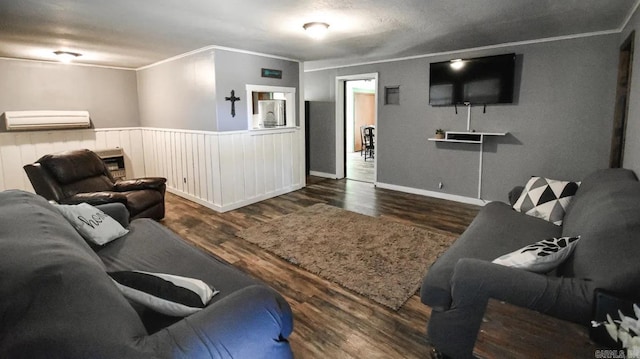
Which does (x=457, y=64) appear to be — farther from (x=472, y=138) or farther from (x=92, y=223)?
(x=92, y=223)

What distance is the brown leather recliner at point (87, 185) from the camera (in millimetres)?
3600

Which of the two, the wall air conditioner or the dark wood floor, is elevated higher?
the wall air conditioner

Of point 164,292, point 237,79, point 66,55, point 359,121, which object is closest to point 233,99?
point 237,79

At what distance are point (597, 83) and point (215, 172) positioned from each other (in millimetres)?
4900

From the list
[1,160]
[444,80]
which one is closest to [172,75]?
[1,160]

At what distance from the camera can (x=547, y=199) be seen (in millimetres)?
2920

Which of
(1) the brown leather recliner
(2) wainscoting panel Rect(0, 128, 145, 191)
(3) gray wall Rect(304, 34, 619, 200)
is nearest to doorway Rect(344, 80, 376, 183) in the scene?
(3) gray wall Rect(304, 34, 619, 200)

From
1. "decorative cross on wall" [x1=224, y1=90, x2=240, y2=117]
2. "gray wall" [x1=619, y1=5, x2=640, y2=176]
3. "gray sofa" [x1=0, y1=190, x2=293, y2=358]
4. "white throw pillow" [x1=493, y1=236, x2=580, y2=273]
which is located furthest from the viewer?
"decorative cross on wall" [x1=224, y1=90, x2=240, y2=117]

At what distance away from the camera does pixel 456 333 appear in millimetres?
1733

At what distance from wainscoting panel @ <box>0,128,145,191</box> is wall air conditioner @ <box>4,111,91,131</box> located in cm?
17

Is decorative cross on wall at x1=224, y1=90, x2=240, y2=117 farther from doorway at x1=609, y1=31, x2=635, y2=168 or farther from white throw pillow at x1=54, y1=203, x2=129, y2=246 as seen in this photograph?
doorway at x1=609, y1=31, x2=635, y2=168

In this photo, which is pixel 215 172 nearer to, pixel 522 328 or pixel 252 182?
pixel 252 182

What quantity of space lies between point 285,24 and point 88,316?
3096 millimetres

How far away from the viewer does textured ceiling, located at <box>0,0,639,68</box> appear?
9.29 ft
